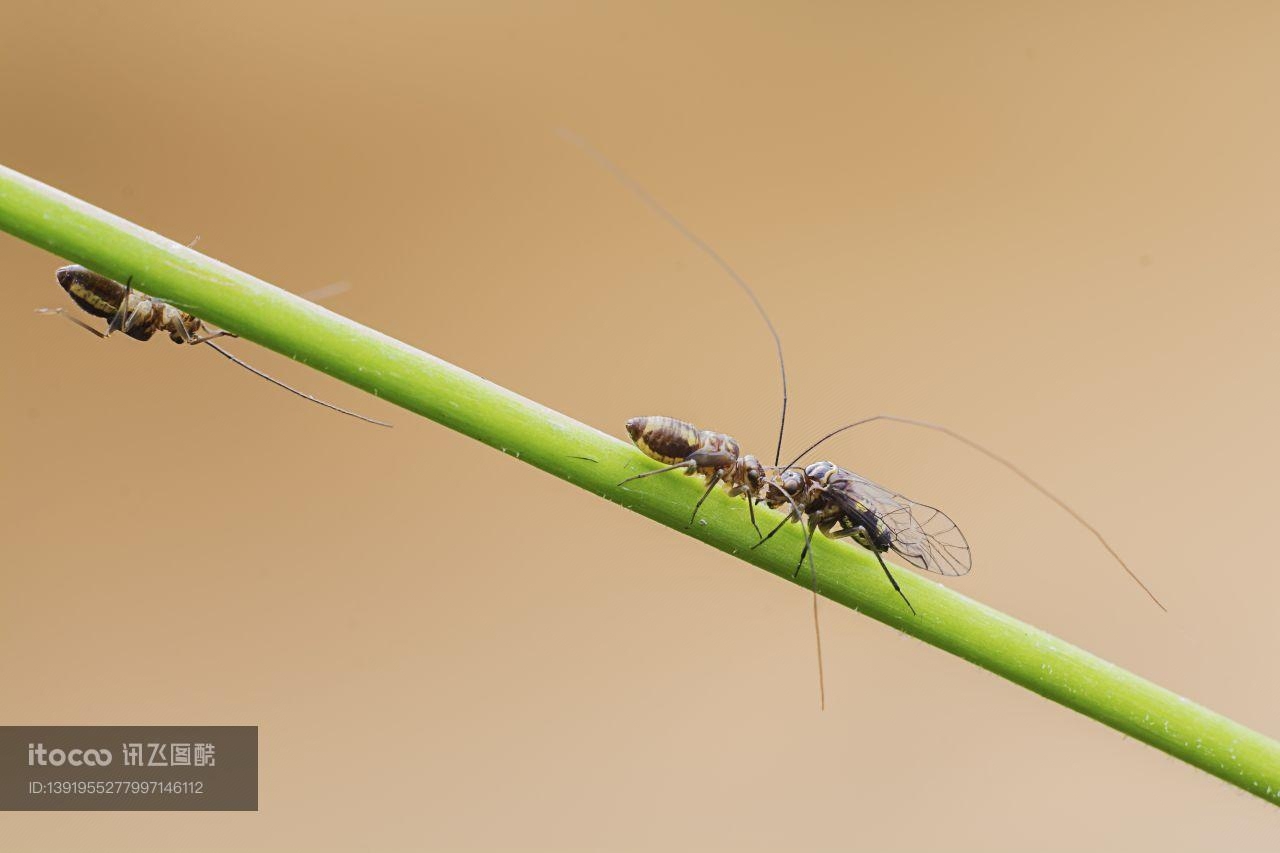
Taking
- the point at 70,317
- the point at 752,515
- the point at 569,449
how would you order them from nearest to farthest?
the point at 569,449 < the point at 752,515 < the point at 70,317

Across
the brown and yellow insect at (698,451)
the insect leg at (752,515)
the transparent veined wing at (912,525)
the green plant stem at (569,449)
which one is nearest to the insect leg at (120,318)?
the green plant stem at (569,449)

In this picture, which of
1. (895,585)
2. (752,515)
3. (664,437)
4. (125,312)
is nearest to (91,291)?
(125,312)

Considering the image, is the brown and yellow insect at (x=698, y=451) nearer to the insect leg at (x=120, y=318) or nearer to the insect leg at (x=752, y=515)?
the insect leg at (x=752, y=515)

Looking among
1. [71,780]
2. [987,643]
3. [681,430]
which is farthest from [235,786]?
[987,643]

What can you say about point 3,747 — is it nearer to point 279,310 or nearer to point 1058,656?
point 279,310

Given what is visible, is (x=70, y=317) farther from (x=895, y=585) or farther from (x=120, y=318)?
(x=895, y=585)
